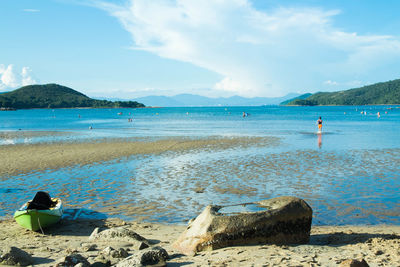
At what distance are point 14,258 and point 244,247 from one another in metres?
4.93

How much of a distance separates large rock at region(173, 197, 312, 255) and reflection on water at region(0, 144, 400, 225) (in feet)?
8.48

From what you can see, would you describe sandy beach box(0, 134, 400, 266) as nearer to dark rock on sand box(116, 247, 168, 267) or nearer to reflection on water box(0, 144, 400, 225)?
dark rock on sand box(116, 247, 168, 267)

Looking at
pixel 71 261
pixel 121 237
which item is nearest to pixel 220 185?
pixel 121 237

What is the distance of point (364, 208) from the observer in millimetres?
11781

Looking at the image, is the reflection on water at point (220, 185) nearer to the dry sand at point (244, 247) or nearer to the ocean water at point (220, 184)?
the ocean water at point (220, 184)

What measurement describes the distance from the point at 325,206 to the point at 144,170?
10391 millimetres

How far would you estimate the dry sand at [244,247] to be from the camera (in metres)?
7.08

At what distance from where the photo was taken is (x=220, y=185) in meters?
15.5

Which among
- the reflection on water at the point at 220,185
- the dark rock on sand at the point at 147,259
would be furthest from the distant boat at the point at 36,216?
the dark rock on sand at the point at 147,259

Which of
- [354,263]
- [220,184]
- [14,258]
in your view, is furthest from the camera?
[220,184]

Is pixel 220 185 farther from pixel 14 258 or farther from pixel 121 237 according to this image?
pixel 14 258

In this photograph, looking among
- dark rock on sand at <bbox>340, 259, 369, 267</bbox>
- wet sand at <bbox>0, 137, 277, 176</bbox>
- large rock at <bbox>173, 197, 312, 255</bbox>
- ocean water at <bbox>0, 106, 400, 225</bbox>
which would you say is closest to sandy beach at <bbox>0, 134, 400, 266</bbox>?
large rock at <bbox>173, 197, 312, 255</bbox>

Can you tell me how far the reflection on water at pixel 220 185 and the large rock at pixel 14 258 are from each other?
4342mm

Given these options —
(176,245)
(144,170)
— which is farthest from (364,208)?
(144,170)
